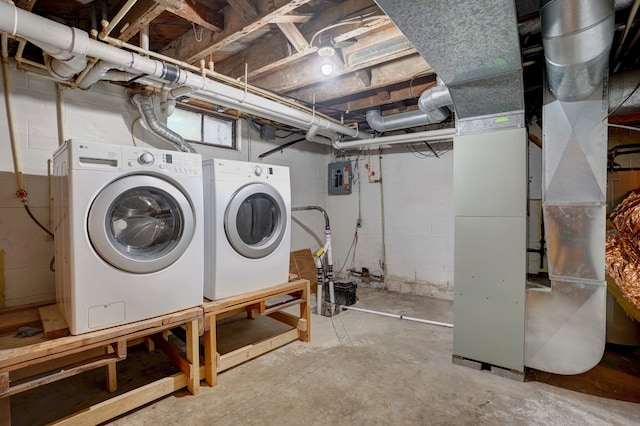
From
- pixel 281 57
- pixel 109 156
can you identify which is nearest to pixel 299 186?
pixel 281 57

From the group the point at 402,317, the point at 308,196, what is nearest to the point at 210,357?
the point at 402,317

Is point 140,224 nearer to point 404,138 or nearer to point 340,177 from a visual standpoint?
point 404,138

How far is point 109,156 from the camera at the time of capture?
5.68 feet

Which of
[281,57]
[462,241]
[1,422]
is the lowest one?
[1,422]

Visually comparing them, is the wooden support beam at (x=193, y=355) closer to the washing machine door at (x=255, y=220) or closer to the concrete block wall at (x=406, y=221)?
the washing machine door at (x=255, y=220)

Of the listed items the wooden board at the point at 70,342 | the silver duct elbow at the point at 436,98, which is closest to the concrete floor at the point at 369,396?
the wooden board at the point at 70,342

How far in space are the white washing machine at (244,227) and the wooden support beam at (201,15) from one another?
2.91ft

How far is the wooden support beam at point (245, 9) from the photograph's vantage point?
1801mm

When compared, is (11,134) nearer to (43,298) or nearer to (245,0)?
(43,298)

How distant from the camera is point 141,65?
204cm

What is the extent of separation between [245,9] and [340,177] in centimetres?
310

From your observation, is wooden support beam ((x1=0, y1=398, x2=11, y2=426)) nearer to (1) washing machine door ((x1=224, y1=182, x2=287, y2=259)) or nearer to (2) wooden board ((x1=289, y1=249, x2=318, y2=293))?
(1) washing machine door ((x1=224, y1=182, x2=287, y2=259))

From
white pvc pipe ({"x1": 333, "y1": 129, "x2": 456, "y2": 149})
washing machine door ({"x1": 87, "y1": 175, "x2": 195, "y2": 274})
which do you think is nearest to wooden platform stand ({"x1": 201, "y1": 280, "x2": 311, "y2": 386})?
washing machine door ({"x1": 87, "y1": 175, "x2": 195, "y2": 274})

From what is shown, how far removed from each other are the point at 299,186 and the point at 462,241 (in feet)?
8.79
